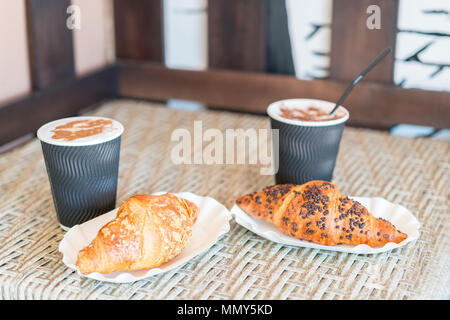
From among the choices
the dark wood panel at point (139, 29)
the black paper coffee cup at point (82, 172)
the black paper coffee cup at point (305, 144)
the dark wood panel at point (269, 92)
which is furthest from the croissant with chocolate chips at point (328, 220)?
the dark wood panel at point (139, 29)

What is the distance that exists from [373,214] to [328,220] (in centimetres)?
12

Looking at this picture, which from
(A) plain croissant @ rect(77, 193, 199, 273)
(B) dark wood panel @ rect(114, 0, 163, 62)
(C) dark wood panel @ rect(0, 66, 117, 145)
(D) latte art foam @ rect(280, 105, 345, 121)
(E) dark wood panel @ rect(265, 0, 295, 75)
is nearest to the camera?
(A) plain croissant @ rect(77, 193, 199, 273)

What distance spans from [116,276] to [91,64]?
34.5 inches

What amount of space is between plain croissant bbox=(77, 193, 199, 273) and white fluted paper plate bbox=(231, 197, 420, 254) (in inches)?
4.4

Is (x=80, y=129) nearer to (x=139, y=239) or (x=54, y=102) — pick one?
(x=139, y=239)

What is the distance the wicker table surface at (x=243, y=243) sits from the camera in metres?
0.69

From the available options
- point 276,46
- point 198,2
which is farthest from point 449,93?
point 198,2

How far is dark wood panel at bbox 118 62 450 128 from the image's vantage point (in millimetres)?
1241

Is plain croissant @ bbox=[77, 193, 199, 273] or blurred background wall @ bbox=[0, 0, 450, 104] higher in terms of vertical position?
blurred background wall @ bbox=[0, 0, 450, 104]

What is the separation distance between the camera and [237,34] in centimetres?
138

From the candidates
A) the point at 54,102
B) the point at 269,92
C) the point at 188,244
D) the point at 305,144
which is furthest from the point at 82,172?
the point at 269,92

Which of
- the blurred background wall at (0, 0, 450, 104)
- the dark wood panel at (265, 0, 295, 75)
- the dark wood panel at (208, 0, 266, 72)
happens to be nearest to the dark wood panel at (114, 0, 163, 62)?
the blurred background wall at (0, 0, 450, 104)

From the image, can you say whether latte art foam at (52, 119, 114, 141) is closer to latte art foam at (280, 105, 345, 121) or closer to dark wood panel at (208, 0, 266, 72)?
latte art foam at (280, 105, 345, 121)
